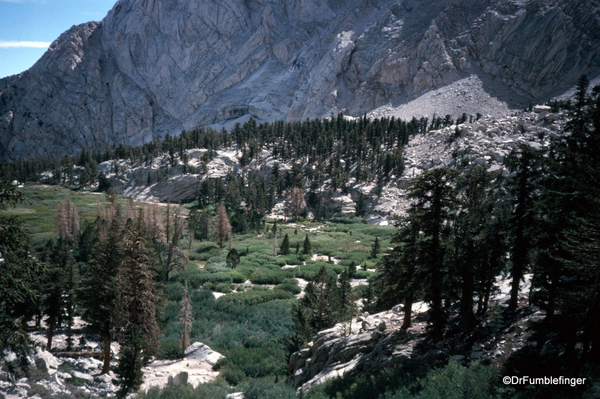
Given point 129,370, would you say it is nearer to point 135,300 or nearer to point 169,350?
point 135,300

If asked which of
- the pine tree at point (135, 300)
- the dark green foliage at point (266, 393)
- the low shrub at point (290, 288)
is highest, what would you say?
the pine tree at point (135, 300)

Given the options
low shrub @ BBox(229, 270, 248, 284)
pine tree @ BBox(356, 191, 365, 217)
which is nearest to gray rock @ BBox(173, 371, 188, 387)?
low shrub @ BBox(229, 270, 248, 284)

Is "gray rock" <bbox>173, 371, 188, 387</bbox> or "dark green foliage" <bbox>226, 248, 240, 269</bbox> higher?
"gray rock" <bbox>173, 371, 188, 387</bbox>

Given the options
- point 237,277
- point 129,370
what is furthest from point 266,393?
point 237,277

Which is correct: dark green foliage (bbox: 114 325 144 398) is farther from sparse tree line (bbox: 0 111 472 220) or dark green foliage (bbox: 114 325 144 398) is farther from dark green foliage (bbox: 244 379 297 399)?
sparse tree line (bbox: 0 111 472 220)

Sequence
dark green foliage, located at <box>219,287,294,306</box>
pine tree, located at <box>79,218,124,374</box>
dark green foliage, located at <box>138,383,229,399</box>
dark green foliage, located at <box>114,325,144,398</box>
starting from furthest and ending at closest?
Result: dark green foliage, located at <box>219,287,294,306</box>
pine tree, located at <box>79,218,124,374</box>
dark green foliage, located at <box>114,325,144,398</box>
dark green foliage, located at <box>138,383,229,399</box>

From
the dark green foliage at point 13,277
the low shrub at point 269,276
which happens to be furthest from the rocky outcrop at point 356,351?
the low shrub at point 269,276

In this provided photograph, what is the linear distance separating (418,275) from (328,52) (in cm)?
20688

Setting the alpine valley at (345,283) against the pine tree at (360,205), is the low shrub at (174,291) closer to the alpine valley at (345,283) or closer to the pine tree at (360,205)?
the alpine valley at (345,283)

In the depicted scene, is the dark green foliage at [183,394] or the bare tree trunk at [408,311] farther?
the bare tree trunk at [408,311]

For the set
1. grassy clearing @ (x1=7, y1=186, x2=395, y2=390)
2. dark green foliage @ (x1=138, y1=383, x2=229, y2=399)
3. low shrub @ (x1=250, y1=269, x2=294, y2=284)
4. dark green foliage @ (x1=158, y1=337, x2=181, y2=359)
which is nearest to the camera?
dark green foliage @ (x1=138, y1=383, x2=229, y2=399)

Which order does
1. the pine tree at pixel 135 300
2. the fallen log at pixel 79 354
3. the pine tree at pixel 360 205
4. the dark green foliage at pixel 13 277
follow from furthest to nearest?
the pine tree at pixel 360 205 < the fallen log at pixel 79 354 < the pine tree at pixel 135 300 < the dark green foliage at pixel 13 277

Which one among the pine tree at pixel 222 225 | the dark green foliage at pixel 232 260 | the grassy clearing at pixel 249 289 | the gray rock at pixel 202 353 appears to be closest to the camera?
the gray rock at pixel 202 353

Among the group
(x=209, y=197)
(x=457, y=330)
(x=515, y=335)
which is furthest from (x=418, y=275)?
(x=209, y=197)
